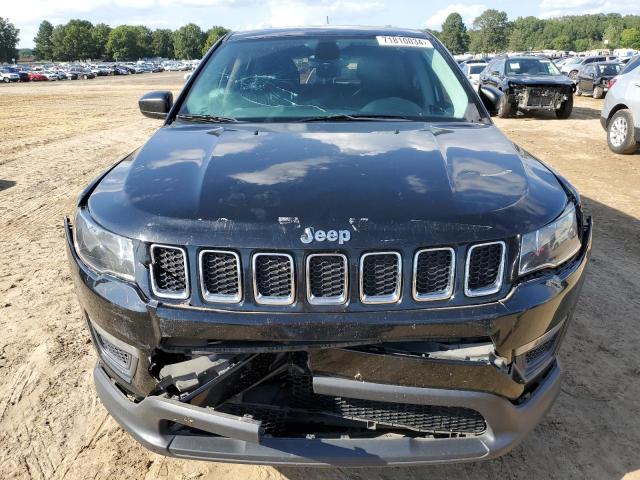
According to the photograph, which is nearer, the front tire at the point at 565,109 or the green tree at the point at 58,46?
the front tire at the point at 565,109

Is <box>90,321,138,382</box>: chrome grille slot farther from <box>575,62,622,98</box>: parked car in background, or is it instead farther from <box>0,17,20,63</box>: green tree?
<box>0,17,20,63</box>: green tree

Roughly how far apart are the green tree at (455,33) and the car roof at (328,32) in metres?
130

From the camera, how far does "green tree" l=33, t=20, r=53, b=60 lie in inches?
4712

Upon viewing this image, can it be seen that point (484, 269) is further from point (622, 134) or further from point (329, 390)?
point (622, 134)

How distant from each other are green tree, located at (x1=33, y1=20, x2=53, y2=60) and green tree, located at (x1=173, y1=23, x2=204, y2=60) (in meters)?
27.1

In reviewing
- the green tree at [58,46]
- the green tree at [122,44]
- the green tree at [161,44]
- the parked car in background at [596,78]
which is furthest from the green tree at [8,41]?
the parked car in background at [596,78]

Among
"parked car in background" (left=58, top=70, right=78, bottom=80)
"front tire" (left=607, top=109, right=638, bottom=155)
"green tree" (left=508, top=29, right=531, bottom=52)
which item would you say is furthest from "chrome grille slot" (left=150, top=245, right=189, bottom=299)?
"green tree" (left=508, top=29, right=531, bottom=52)

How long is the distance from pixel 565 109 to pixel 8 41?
118553 millimetres

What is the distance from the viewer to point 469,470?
2400mm

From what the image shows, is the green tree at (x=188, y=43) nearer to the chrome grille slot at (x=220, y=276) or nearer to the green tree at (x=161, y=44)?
the green tree at (x=161, y=44)

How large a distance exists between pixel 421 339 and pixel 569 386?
1.61 meters

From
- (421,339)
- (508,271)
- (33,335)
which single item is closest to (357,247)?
(421,339)

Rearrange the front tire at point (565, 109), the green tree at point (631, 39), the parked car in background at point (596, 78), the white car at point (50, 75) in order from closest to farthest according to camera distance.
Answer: the front tire at point (565, 109), the parked car in background at point (596, 78), the white car at point (50, 75), the green tree at point (631, 39)

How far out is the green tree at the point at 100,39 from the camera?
121m
